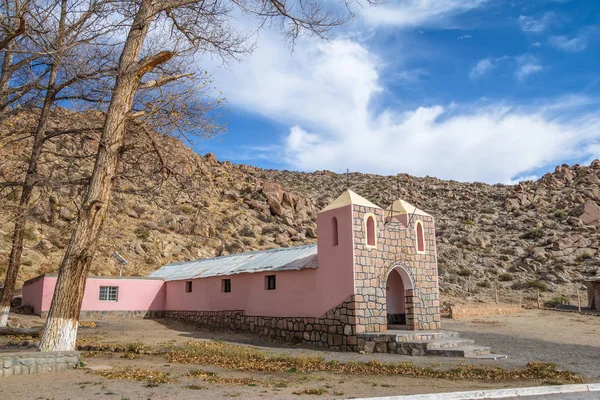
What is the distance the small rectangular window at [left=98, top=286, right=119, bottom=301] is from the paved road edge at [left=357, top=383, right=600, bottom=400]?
21.0 meters

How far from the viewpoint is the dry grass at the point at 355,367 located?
10164 mm

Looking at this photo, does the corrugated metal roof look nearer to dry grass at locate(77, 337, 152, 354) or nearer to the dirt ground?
the dirt ground

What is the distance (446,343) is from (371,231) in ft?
13.7

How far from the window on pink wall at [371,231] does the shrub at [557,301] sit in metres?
18.5

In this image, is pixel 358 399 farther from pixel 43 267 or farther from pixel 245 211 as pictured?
pixel 245 211

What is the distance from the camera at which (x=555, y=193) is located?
2121 inches

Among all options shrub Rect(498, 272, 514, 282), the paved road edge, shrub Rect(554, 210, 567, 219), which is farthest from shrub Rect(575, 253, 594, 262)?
the paved road edge

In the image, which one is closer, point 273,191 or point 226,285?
point 226,285

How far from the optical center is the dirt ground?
7941 millimetres

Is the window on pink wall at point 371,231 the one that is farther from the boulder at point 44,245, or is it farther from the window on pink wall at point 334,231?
the boulder at point 44,245

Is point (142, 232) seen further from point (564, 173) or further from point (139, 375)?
point (564, 173)

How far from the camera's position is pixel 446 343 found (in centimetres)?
1388

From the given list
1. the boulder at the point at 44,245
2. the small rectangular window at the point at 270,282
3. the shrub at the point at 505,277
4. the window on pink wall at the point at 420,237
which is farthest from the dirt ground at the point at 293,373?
the shrub at the point at 505,277

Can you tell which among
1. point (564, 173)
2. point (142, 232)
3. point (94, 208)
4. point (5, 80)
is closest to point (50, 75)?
point (5, 80)
